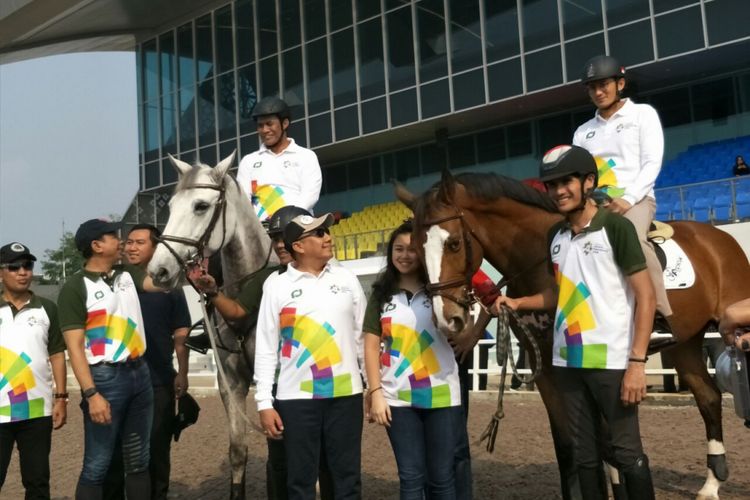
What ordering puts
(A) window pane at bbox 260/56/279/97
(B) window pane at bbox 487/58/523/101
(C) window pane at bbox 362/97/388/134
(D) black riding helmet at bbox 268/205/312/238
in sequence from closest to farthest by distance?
(D) black riding helmet at bbox 268/205/312/238 → (B) window pane at bbox 487/58/523/101 → (C) window pane at bbox 362/97/388/134 → (A) window pane at bbox 260/56/279/97

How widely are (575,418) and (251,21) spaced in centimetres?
2981

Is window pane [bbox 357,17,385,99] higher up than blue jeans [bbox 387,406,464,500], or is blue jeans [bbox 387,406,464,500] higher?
window pane [bbox 357,17,385,99]

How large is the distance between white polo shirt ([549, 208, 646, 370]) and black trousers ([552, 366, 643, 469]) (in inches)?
3.0

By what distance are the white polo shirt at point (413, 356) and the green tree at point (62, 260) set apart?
62.3 metres

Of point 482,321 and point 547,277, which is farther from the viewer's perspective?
point 547,277

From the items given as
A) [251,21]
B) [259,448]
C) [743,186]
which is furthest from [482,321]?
[251,21]

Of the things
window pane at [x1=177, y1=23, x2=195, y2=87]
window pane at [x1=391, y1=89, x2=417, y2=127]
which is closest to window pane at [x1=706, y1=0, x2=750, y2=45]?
window pane at [x1=391, y1=89, x2=417, y2=127]

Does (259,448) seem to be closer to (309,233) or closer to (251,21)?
(309,233)

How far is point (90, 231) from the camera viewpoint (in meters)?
4.89

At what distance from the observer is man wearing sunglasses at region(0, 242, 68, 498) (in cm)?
486

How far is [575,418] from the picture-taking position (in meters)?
4.02

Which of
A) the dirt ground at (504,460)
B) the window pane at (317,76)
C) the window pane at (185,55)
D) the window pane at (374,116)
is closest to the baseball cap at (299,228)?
the dirt ground at (504,460)

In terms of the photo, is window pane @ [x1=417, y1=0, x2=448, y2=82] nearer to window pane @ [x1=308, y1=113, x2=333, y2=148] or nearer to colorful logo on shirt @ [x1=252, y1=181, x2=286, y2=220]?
window pane @ [x1=308, y1=113, x2=333, y2=148]

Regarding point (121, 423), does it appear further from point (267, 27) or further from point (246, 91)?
point (267, 27)
